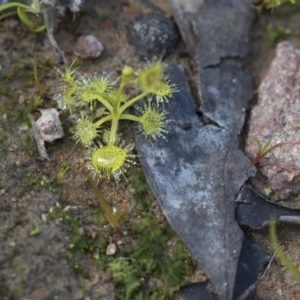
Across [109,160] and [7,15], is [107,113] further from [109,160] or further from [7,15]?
[7,15]

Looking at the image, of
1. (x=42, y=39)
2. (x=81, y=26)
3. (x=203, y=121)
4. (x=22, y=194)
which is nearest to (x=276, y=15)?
(x=203, y=121)

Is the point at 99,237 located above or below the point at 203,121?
below

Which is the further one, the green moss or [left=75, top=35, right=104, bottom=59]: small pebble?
[left=75, top=35, right=104, bottom=59]: small pebble

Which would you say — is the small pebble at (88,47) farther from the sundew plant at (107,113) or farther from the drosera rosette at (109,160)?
the drosera rosette at (109,160)

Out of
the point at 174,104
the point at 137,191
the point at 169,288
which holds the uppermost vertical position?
the point at 174,104

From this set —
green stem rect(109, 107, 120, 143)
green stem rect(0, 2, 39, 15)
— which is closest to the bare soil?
green stem rect(109, 107, 120, 143)

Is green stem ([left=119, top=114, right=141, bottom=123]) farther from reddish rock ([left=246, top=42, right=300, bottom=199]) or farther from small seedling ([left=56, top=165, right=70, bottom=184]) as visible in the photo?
reddish rock ([left=246, top=42, right=300, bottom=199])

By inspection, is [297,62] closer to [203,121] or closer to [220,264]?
[203,121]
